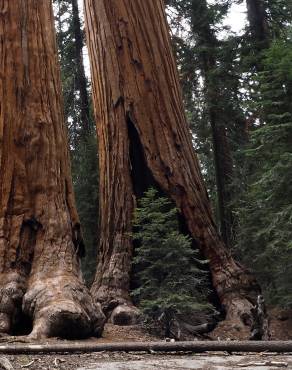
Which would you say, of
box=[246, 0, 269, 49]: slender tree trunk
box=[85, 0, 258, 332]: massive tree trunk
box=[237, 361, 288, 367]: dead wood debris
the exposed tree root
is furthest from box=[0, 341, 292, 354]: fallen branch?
box=[246, 0, 269, 49]: slender tree trunk

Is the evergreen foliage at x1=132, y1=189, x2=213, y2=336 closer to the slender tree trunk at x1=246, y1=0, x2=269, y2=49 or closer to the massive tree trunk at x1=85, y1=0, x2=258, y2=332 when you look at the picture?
the massive tree trunk at x1=85, y1=0, x2=258, y2=332

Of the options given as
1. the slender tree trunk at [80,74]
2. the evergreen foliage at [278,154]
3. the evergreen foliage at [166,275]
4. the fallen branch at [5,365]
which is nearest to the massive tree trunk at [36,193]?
the evergreen foliage at [166,275]

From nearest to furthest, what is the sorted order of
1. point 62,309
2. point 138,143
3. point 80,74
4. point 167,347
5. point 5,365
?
1. point 5,365
2. point 167,347
3. point 62,309
4. point 138,143
5. point 80,74

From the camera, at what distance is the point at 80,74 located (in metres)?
15.7

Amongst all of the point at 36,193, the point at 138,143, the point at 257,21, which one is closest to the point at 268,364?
the point at 36,193

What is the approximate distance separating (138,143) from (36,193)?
240cm

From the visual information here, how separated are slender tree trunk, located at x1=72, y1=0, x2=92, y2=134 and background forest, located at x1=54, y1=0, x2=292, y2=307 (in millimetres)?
35

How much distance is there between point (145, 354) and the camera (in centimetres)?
316

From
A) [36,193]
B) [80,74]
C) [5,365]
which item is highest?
[80,74]

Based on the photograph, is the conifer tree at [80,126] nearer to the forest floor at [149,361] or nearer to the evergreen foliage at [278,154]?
A: the evergreen foliage at [278,154]

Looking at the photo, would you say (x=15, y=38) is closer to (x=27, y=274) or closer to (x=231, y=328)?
(x=27, y=274)

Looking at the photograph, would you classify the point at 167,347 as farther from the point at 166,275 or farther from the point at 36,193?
the point at 36,193

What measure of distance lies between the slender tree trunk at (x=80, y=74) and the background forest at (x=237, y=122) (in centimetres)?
3

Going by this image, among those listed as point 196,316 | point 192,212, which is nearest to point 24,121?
point 192,212
